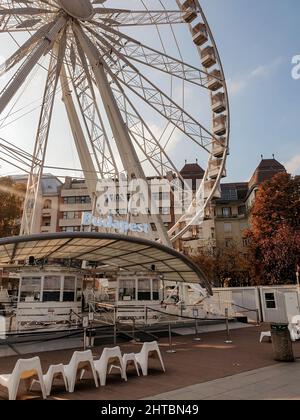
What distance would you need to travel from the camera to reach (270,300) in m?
26.5

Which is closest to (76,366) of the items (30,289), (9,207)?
(30,289)

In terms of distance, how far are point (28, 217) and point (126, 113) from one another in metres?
8.71

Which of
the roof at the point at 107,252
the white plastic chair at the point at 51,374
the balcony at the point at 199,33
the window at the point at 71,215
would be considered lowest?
the white plastic chair at the point at 51,374

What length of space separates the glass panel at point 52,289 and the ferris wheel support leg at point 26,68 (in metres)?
8.63

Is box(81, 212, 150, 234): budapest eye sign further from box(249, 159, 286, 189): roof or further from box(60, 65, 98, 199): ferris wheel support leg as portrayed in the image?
box(249, 159, 286, 189): roof

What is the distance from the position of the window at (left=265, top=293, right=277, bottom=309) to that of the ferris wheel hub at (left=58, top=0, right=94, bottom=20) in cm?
2207

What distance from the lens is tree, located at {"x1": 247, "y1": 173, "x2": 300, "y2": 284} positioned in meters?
38.4

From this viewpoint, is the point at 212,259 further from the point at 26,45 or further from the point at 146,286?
the point at 26,45

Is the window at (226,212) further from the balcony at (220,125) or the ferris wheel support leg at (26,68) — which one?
the ferris wheel support leg at (26,68)

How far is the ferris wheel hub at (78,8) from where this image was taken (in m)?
20.5

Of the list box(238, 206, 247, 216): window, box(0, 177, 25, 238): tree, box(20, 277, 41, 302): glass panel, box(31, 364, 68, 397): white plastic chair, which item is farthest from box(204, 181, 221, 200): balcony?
box(238, 206, 247, 216): window

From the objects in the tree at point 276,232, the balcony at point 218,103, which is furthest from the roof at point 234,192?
the balcony at point 218,103

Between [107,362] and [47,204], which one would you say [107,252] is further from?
[47,204]

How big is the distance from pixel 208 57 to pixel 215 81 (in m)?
1.84
